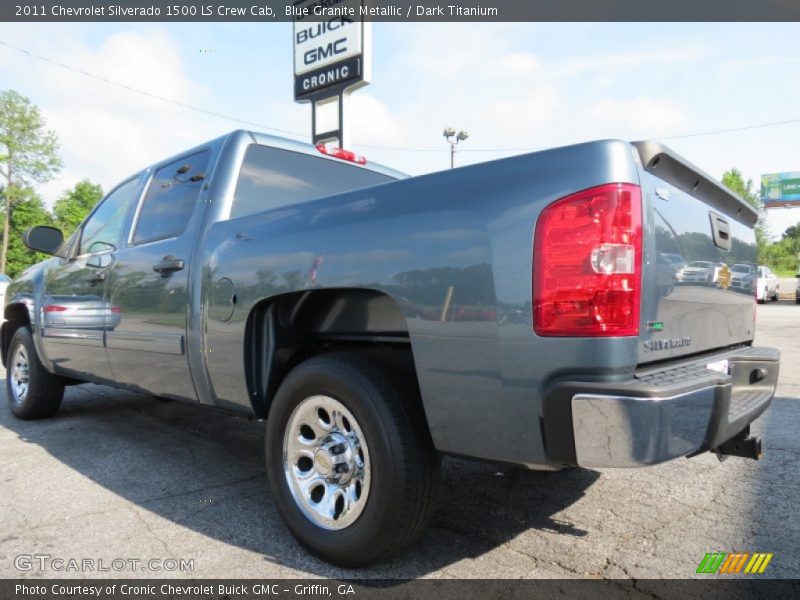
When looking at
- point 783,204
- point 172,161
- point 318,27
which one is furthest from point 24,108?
point 783,204

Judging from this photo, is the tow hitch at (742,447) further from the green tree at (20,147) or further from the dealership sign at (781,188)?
the dealership sign at (781,188)

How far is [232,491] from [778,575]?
2.57 metres

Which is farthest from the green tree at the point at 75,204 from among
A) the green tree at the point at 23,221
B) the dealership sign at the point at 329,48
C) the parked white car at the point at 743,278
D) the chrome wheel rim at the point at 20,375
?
the parked white car at the point at 743,278

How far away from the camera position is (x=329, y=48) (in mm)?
10703

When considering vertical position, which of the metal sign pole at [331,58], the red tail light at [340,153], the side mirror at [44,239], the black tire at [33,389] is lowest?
the black tire at [33,389]

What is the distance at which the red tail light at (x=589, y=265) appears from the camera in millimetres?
1781

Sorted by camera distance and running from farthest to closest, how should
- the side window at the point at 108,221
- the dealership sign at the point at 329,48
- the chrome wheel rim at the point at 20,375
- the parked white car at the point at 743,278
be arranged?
the dealership sign at the point at 329,48 < the chrome wheel rim at the point at 20,375 < the side window at the point at 108,221 < the parked white car at the point at 743,278

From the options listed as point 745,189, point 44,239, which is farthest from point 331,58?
point 745,189

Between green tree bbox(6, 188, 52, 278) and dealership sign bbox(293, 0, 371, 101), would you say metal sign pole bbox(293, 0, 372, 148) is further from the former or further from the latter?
green tree bbox(6, 188, 52, 278)

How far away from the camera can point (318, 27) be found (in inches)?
428

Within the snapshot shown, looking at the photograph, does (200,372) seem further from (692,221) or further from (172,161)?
(692,221)

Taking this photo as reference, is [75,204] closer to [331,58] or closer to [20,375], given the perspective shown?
[331,58]

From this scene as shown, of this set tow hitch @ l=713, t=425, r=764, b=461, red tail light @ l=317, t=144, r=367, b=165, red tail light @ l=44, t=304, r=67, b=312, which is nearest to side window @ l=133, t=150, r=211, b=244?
red tail light @ l=317, t=144, r=367, b=165
